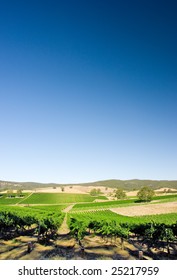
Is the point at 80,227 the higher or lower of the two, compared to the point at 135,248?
higher

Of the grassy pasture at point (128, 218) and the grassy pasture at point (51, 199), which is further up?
the grassy pasture at point (128, 218)

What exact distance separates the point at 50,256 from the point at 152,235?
14.1 metres

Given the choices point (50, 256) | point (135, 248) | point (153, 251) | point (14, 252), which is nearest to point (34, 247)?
point (14, 252)

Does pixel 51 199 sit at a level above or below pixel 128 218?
below

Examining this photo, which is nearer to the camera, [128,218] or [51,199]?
[128,218]

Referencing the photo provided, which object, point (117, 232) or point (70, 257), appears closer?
point (70, 257)

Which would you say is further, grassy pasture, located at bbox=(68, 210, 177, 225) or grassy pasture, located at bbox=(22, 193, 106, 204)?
grassy pasture, located at bbox=(22, 193, 106, 204)

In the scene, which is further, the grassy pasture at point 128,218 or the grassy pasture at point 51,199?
the grassy pasture at point 51,199

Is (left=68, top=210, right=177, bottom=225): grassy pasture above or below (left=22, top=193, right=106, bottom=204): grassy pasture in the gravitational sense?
above
